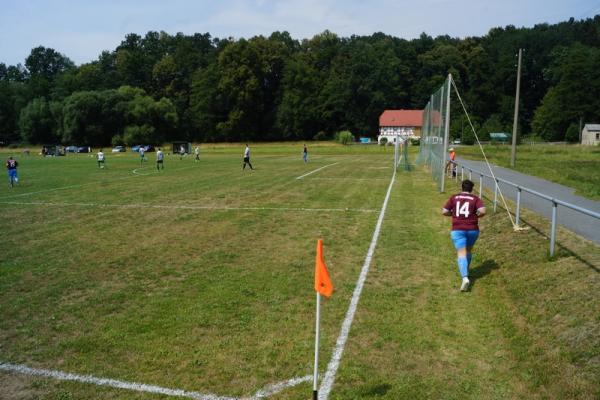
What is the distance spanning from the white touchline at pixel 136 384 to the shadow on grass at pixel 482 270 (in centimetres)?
459

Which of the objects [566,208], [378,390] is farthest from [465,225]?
[566,208]

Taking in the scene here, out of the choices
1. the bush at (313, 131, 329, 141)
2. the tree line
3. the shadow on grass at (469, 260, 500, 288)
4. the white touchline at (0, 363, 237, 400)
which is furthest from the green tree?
the white touchline at (0, 363, 237, 400)

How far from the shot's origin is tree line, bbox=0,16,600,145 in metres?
94.8

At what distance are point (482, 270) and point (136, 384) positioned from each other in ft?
21.3

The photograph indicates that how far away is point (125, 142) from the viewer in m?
92.8

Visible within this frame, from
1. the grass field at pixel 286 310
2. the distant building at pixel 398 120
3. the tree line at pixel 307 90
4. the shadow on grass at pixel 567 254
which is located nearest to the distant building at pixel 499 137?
the tree line at pixel 307 90

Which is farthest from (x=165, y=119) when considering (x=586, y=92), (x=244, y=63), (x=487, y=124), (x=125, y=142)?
(x=586, y=92)

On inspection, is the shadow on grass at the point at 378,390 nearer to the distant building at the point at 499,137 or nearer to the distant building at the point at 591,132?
the distant building at the point at 499,137

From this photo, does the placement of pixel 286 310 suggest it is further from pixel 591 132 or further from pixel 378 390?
pixel 591 132

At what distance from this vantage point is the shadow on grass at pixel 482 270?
26.9ft

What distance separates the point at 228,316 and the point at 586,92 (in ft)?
351

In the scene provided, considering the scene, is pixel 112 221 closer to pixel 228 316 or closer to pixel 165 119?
pixel 228 316

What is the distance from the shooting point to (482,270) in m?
8.62

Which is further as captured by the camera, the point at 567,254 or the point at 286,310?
the point at 567,254
